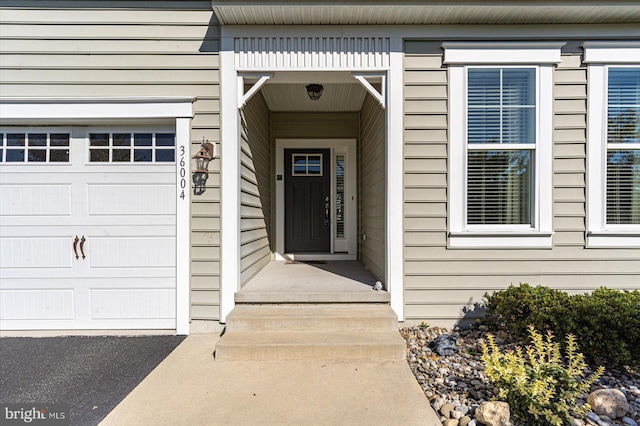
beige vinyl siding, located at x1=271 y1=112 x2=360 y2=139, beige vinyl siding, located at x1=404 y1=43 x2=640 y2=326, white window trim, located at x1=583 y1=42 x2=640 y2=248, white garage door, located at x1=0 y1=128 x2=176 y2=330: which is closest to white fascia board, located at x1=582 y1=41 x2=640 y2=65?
white window trim, located at x1=583 y1=42 x2=640 y2=248

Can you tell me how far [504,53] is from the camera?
121 inches

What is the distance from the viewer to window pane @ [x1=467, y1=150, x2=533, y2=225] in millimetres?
3143

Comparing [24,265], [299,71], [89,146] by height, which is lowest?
[24,265]

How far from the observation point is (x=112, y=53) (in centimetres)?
307

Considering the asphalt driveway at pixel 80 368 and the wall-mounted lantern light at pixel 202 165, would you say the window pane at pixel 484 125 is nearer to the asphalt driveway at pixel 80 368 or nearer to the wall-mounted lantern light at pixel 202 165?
the wall-mounted lantern light at pixel 202 165

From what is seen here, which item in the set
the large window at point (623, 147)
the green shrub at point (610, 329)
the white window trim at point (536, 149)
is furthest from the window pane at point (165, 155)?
the large window at point (623, 147)

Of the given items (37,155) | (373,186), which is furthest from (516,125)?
(37,155)

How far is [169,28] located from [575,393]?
4.10 metres

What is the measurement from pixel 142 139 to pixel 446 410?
3.37m

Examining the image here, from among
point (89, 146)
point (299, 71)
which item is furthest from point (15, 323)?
point (299, 71)

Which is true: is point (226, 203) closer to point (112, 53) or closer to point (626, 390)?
point (112, 53)

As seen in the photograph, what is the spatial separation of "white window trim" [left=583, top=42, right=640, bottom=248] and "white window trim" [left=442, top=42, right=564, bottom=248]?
359 mm

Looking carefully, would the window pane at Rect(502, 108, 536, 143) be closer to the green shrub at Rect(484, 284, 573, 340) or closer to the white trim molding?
the green shrub at Rect(484, 284, 573, 340)

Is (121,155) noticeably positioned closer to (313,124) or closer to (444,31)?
(313,124)
